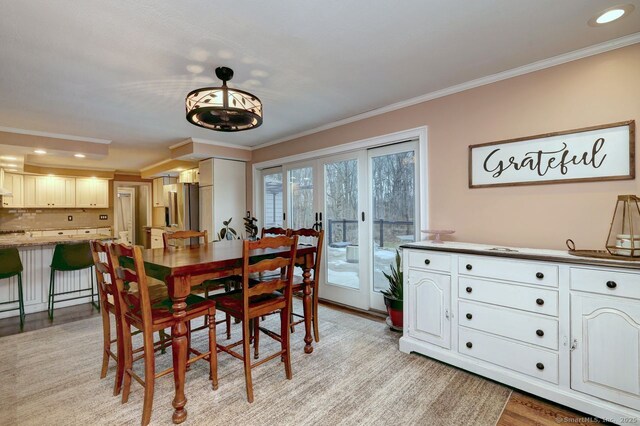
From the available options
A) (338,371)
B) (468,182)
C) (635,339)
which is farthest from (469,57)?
(338,371)

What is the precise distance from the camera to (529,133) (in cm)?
240

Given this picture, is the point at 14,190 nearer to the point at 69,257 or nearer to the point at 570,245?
the point at 69,257

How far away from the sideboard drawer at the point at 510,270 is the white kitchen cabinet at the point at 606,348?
6.6 inches

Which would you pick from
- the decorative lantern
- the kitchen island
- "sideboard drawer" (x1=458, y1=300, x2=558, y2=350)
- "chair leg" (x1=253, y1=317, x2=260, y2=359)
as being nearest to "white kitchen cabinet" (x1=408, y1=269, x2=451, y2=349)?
"sideboard drawer" (x1=458, y1=300, x2=558, y2=350)

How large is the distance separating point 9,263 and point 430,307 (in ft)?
14.7

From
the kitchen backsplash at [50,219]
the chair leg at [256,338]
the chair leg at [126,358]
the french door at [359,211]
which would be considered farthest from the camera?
the kitchen backsplash at [50,219]

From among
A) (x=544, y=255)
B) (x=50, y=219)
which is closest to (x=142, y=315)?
(x=544, y=255)

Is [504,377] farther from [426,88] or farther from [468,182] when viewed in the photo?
[426,88]

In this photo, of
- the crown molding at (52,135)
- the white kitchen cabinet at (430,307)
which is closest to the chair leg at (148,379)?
the white kitchen cabinet at (430,307)

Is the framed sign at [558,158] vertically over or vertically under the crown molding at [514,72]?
under

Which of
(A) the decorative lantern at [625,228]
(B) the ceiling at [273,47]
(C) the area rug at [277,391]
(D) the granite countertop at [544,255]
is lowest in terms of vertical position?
(C) the area rug at [277,391]

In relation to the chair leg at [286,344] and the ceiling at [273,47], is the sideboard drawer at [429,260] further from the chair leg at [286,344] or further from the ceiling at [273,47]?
the ceiling at [273,47]

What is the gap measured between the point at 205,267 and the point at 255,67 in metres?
1.62

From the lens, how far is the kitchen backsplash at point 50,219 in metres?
6.31
